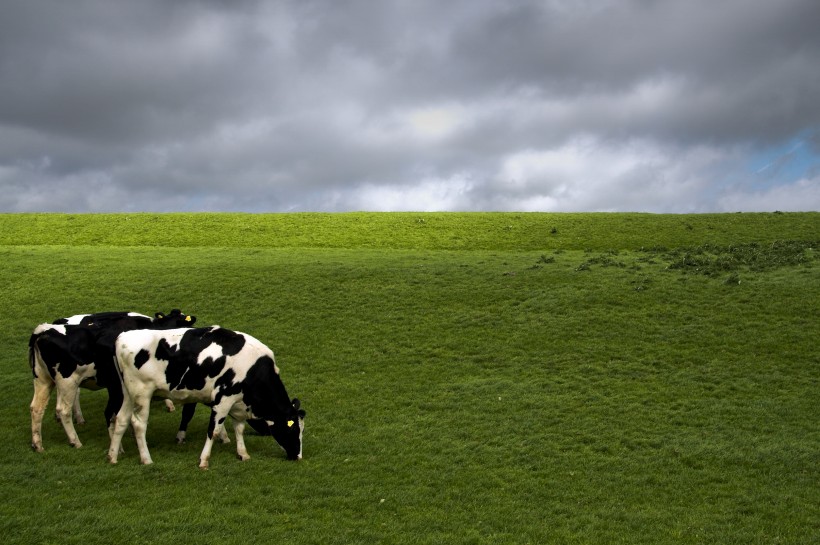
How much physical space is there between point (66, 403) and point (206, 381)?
11.8 feet

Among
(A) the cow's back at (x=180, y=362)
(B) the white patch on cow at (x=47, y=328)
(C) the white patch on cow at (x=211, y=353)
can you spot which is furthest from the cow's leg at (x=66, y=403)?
(C) the white patch on cow at (x=211, y=353)

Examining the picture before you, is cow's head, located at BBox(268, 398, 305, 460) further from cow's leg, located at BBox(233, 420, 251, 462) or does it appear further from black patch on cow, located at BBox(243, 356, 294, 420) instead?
cow's leg, located at BBox(233, 420, 251, 462)

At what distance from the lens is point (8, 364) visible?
2139 centimetres

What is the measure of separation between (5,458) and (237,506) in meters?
5.97

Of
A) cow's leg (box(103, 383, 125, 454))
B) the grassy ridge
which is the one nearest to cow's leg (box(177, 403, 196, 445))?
cow's leg (box(103, 383, 125, 454))

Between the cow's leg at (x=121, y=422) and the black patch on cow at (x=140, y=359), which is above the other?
the black patch on cow at (x=140, y=359)

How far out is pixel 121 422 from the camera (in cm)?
1267

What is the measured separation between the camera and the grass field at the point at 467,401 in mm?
10727

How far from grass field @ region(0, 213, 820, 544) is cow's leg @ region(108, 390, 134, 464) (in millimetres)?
376

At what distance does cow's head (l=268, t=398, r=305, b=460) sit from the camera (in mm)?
13297

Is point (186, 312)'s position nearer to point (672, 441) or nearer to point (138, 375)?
point (138, 375)

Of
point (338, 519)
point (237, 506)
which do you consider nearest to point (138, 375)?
point (237, 506)

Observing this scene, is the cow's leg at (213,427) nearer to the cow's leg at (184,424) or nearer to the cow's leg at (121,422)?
the cow's leg at (184,424)

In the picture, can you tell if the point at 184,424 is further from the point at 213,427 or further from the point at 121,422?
the point at 213,427
